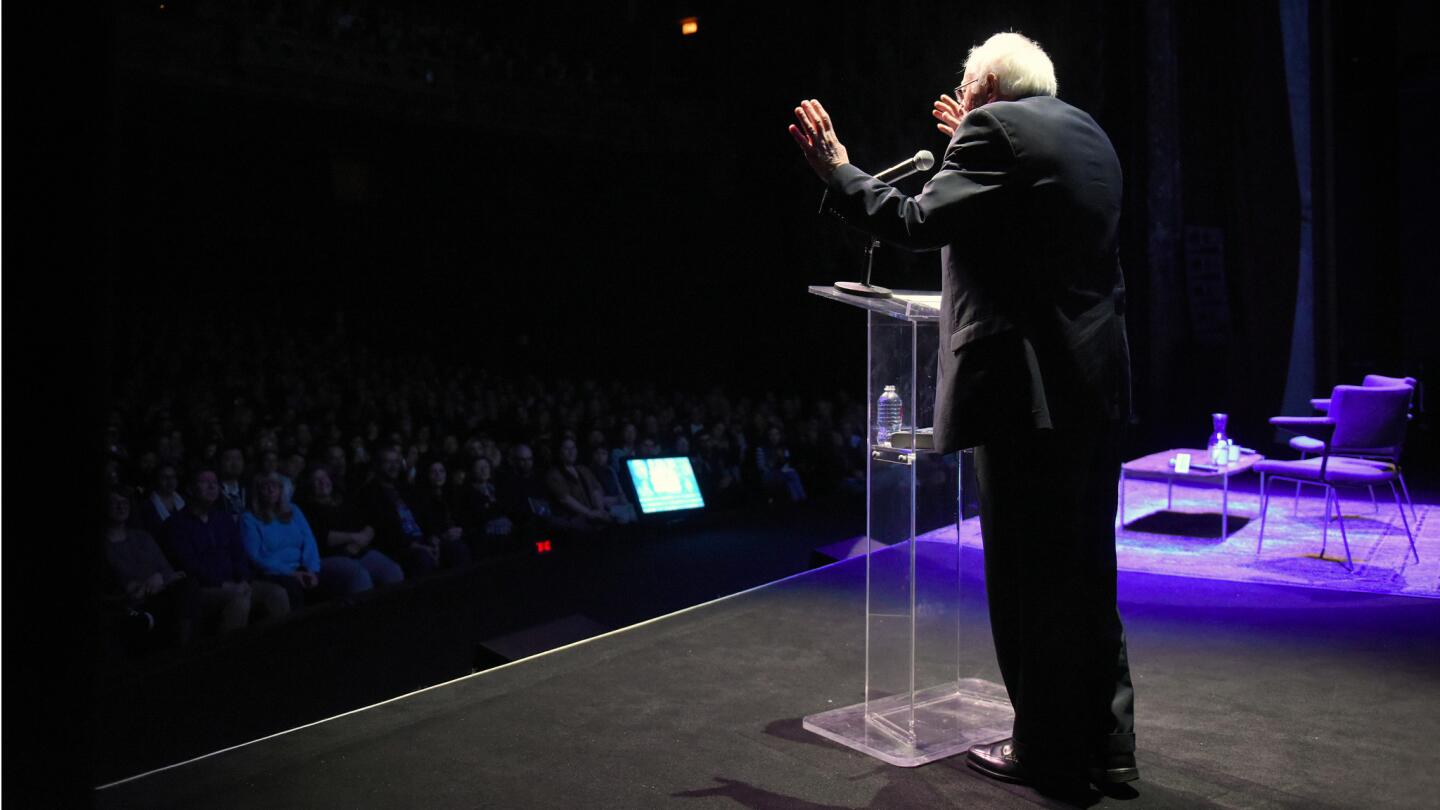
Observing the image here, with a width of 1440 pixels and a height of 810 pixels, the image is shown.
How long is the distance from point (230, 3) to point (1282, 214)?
29.5 feet

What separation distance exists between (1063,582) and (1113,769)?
34 centimetres

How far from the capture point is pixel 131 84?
9.93 metres

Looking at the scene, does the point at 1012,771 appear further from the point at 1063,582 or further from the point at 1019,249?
the point at 1019,249

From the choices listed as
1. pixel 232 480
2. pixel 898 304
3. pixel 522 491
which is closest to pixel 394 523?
pixel 232 480

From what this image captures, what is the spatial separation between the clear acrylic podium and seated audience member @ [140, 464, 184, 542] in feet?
10.7

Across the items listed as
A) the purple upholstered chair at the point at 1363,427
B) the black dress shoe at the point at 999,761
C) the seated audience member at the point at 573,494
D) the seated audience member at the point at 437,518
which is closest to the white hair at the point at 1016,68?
the black dress shoe at the point at 999,761

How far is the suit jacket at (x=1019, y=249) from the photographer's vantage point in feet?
5.89

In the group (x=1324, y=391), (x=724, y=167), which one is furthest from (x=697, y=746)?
(x=724, y=167)

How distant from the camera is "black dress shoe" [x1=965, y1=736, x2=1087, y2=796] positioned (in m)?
1.85

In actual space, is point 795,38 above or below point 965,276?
above

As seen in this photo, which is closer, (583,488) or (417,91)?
(583,488)

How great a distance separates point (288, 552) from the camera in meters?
4.83

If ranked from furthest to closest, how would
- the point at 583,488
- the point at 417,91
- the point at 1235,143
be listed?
the point at 417,91 < the point at 1235,143 < the point at 583,488

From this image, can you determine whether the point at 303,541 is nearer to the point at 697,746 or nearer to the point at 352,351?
the point at 697,746
